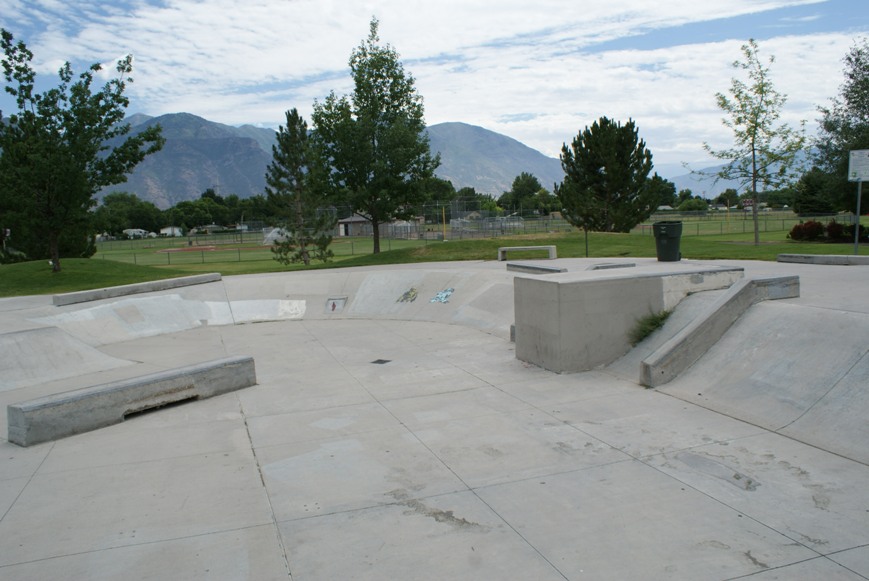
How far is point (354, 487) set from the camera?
5.83 meters

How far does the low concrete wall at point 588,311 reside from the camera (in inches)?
380

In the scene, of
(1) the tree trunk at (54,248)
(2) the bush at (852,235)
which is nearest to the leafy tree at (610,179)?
(2) the bush at (852,235)

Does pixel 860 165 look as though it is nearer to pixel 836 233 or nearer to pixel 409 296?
pixel 409 296

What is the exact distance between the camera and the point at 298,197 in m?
31.6

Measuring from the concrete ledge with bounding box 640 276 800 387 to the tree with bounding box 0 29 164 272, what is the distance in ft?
71.7

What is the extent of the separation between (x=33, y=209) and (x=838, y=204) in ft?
130

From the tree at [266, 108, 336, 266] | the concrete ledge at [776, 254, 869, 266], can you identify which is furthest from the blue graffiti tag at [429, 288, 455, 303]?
the tree at [266, 108, 336, 266]

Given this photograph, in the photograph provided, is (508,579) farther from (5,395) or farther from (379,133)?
(379,133)

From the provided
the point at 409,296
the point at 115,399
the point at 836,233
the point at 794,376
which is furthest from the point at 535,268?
the point at 836,233

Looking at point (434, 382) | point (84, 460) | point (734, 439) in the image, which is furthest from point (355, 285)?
point (734, 439)

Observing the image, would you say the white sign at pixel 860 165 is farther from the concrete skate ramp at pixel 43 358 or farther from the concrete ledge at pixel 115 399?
the concrete skate ramp at pixel 43 358

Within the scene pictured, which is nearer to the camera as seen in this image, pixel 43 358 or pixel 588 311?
pixel 588 311

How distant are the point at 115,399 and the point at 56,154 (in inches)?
706

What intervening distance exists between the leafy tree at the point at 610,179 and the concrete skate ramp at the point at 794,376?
28308 mm
